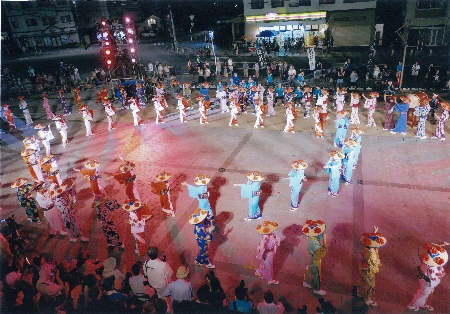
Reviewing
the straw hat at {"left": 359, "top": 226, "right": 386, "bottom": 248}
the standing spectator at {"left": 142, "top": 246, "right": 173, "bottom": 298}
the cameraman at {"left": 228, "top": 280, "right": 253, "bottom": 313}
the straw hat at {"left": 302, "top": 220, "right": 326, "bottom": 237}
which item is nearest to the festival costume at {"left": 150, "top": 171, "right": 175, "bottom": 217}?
the standing spectator at {"left": 142, "top": 246, "right": 173, "bottom": 298}

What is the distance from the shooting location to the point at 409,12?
93.7 ft

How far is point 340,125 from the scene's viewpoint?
1241 cm

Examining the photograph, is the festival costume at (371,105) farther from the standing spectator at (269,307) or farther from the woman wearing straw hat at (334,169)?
the standing spectator at (269,307)

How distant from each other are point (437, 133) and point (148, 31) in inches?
1976

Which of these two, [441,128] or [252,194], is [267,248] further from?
[441,128]

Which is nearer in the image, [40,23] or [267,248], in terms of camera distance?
[267,248]

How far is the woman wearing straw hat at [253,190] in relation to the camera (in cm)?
820

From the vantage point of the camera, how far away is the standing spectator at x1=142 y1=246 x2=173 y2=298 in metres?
5.88

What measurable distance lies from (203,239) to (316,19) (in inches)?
1246

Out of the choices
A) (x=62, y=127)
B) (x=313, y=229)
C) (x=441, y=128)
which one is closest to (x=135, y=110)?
(x=62, y=127)

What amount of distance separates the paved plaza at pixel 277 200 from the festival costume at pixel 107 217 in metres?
0.36

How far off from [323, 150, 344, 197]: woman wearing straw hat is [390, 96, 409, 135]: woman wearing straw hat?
594cm

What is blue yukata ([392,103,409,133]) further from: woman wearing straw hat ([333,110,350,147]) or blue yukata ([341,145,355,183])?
blue yukata ([341,145,355,183])

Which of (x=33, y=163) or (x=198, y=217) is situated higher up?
(x=198, y=217)
